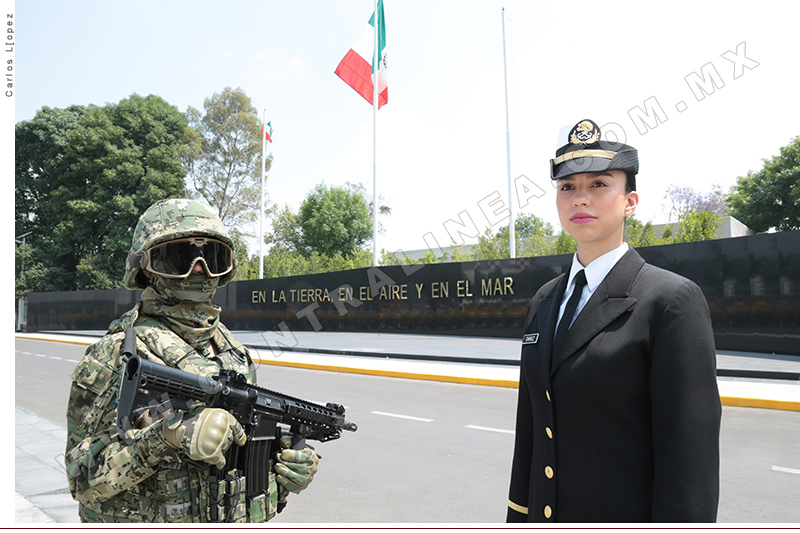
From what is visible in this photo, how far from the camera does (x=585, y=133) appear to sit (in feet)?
5.48

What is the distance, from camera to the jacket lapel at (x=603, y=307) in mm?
1503

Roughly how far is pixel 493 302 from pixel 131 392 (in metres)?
15.8

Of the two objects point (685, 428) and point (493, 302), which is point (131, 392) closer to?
point (685, 428)

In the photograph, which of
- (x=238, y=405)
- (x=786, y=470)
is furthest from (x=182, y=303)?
(x=786, y=470)

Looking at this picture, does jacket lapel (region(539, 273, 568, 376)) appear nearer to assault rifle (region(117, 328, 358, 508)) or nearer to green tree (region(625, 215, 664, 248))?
assault rifle (region(117, 328, 358, 508))

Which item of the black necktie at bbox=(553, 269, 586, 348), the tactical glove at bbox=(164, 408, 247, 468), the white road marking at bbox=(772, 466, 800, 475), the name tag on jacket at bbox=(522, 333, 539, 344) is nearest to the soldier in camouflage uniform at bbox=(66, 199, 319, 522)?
the tactical glove at bbox=(164, 408, 247, 468)

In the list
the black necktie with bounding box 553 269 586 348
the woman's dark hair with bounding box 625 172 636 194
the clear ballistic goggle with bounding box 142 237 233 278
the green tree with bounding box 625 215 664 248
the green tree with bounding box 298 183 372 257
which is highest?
the green tree with bounding box 298 183 372 257

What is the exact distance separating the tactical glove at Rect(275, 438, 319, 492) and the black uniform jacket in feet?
2.89

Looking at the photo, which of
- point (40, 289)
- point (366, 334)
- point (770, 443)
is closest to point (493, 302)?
point (366, 334)

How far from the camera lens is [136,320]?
6.15ft

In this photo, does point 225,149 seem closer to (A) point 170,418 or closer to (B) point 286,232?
(B) point 286,232

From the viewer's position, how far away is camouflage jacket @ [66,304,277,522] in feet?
5.16

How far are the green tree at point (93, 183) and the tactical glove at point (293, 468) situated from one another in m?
34.7

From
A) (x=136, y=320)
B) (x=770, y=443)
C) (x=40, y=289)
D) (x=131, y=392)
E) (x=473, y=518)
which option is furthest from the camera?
(x=40, y=289)
